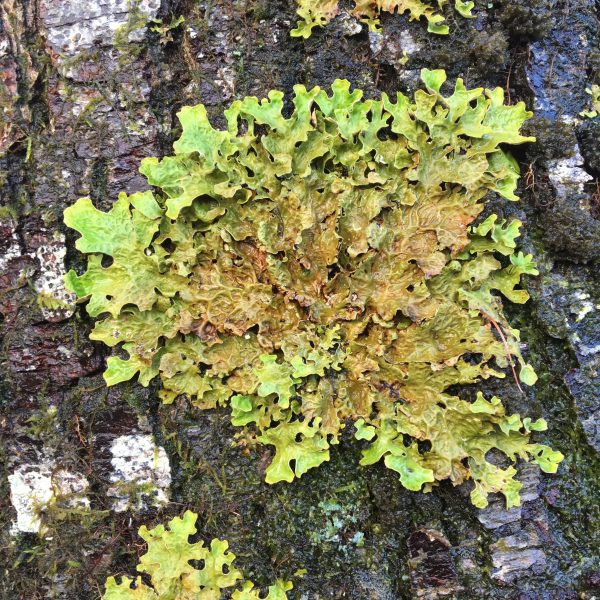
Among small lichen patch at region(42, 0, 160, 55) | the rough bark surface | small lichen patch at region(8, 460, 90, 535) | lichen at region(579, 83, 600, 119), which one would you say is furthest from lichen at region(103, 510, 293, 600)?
lichen at region(579, 83, 600, 119)

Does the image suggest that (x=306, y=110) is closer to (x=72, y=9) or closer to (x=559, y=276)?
(x=72, y=9)

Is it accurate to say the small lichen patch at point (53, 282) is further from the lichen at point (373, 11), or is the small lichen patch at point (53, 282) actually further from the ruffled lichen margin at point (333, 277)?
the lichen at point (373, 11)

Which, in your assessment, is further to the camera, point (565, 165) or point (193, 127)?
point (565, 165)

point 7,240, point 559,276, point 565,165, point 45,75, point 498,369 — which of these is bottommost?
point 498,369

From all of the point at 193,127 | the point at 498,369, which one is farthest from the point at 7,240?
the point at 498,369

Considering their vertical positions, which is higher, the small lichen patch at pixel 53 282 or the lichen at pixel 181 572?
the small lichen patch at pixel 53 282

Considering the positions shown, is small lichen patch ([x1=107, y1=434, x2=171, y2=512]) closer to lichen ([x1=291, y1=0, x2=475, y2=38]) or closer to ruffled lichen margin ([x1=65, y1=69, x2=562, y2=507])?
ruffled lichen margin ([x1=65, y1=69, x2=562, y2=507])

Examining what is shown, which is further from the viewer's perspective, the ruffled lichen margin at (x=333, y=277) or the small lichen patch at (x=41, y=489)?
the small lichen patch at (x=41, y=489)

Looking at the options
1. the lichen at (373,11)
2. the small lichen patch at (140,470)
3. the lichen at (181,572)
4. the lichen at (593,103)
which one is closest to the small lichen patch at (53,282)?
the small lichen patch at (140,470)
